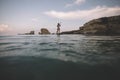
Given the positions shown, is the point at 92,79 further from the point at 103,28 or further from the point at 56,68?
the point at 103,28

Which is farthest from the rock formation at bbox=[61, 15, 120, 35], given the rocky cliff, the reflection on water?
the reflection on water

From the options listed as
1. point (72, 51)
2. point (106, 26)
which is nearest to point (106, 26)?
point (106, 26)

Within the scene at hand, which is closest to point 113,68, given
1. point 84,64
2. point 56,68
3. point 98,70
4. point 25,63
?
point 98,70

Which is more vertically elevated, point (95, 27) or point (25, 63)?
point (95, 27)

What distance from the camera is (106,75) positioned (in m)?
4.46

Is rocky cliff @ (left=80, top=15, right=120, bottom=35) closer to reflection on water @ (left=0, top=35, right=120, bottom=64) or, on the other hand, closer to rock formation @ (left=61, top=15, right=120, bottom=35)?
rock formation @ (left=61, top=15, right=120, bottom=35)

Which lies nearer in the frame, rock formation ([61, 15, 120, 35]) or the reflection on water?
the reflection on water

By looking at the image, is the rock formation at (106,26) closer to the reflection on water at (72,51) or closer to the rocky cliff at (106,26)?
the rocky cliff at (106,26)

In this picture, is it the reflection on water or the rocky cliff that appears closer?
the reflection on water

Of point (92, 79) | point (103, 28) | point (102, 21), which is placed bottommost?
point (92, 79)

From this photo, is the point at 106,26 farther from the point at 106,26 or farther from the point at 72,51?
the point at 72,51

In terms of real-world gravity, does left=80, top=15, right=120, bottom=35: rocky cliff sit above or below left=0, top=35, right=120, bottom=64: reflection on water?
above

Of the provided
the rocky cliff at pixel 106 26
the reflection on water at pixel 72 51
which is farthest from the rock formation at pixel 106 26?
the reflection on water at pixel 72 51

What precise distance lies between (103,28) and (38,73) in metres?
50.8
